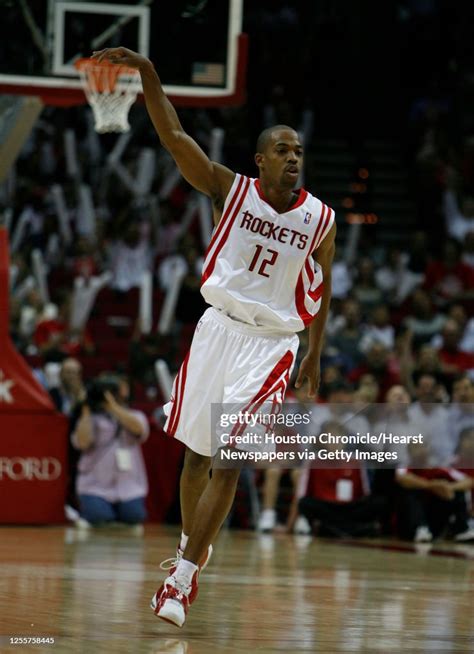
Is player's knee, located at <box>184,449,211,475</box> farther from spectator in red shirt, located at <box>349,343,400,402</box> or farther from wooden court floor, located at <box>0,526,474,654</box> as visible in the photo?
spectator in red shirt, located at <box>349,343,400,402</box>

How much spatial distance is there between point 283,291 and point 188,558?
4.28 feet

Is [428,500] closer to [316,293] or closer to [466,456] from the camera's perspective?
[466,456]

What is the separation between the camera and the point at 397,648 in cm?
508

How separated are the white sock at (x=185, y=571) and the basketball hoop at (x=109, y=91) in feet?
21.3

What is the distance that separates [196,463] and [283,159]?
4.93 feet

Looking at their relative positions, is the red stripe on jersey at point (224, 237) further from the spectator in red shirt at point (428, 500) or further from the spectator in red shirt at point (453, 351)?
the spectator in red shirt at point (453, 351)

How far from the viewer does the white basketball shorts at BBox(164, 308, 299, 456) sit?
19.6 ft

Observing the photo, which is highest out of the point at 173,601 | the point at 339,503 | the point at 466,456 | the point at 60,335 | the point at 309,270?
the point at 309,270

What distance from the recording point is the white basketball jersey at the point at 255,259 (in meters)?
6.05

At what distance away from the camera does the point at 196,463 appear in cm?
634

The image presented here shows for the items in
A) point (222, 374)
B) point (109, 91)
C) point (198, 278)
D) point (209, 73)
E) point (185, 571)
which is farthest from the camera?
point (198, 278)
